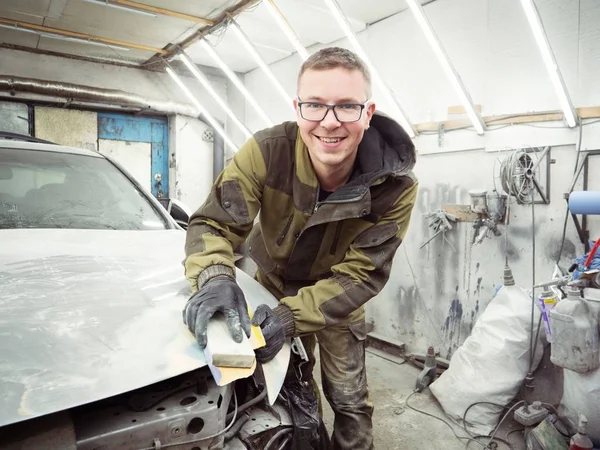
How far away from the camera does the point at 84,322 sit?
114 cm

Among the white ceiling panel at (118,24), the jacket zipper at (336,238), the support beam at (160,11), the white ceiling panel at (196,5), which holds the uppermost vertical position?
the white ceiling panel at (196,5)

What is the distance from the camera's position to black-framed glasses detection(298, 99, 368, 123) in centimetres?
143

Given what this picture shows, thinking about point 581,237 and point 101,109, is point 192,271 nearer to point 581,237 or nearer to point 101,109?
point 581,237

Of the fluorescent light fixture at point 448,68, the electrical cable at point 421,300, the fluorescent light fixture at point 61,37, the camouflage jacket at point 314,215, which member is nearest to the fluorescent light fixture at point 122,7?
the fluorescent light fixture at point 61,37

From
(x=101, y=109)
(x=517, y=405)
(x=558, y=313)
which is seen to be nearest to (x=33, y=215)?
(x=558, y=313)

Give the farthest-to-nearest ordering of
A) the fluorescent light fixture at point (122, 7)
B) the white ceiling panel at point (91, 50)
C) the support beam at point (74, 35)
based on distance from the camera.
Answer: the white ceiling panel at point (91, 50), the support beam at point (74, 35), the fluorescent light fixture at point (122, 7)

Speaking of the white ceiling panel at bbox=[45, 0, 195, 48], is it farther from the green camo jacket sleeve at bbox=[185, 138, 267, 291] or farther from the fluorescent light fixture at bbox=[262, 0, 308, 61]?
the green camo jacket sleeve at bbox=[185, 138, 267, 291]

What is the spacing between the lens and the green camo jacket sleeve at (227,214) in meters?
1.42

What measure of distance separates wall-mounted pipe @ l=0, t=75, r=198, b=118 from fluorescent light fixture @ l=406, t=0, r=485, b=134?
3.86 metres

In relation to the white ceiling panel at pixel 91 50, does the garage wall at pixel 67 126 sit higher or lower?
Answer: lower

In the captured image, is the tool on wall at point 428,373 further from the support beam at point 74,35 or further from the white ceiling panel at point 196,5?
the support beam at point 74,35

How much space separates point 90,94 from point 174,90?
124 cm

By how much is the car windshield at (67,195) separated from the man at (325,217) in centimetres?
78

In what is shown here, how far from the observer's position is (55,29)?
445 cm
